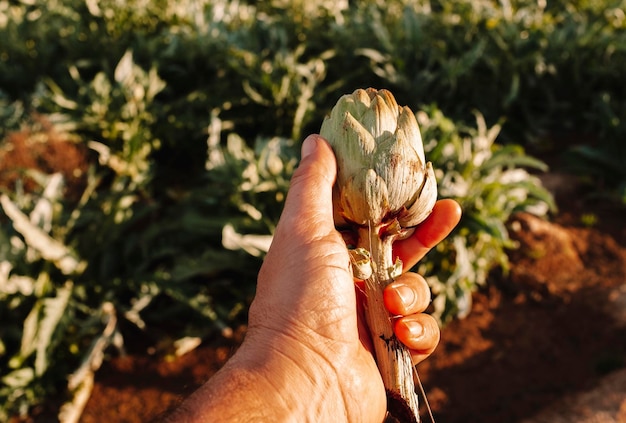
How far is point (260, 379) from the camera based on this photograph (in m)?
1.47

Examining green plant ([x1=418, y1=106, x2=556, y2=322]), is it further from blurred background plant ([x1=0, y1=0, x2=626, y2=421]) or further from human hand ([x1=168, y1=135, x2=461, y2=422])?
human hand ([x1=168, y1=135, x2=461, y2=422])

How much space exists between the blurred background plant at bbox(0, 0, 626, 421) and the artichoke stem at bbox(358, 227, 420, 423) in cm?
126

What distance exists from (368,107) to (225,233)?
1337 millimetres

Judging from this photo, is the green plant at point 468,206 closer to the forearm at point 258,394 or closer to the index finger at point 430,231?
the index finger at point 430,231

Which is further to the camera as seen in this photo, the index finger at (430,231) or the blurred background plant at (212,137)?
the blurred background plant at (212,137)

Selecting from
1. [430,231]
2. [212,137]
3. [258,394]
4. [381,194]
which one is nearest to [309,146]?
[381,194]

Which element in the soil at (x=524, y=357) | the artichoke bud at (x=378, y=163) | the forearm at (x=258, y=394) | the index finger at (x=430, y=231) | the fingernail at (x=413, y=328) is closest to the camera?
the forearm at (x=258, y=394)

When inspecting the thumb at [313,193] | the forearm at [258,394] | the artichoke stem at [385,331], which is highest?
the thumb at [313,193]

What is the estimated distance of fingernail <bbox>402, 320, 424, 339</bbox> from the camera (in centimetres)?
158

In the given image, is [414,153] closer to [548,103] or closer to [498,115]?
[498,115]

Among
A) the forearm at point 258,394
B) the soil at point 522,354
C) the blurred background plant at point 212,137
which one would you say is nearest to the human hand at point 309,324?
the forearm at point 258,394

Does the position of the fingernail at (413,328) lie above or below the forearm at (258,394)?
above

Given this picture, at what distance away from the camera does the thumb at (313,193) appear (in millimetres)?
1518

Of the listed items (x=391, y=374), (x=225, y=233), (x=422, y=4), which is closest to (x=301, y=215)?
(x=391, y=374)
